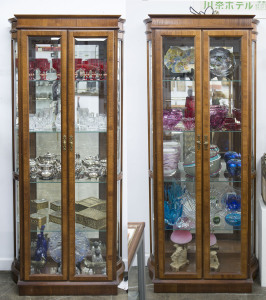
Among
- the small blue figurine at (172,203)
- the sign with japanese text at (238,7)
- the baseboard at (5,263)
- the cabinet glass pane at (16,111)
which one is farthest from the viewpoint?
the baseboard at (5,263)

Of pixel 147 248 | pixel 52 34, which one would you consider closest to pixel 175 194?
pixel 147 248

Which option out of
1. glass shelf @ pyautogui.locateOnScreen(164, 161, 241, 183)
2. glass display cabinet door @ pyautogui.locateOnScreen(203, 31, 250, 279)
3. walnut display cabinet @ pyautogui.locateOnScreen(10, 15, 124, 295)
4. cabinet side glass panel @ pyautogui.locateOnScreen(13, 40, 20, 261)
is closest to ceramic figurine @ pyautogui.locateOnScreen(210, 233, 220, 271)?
glass display cabinet door @ pyautogui.locateOnScreen(203, 31, 250, 279)

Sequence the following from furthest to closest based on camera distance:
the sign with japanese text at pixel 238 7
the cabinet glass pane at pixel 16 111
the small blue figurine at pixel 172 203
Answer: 1. the cabinet glass pane at pixel 16 111
2. the small blue figurine at pixel 172 203
3. the sign with japanese text at pixel 238 7

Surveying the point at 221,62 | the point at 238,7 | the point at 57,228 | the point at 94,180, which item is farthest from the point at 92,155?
the point at 238,7

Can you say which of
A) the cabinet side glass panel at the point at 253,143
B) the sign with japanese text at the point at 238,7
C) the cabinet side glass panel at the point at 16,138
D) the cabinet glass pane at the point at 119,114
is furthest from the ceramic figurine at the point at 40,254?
the sign with japanese text at the point at 238,7

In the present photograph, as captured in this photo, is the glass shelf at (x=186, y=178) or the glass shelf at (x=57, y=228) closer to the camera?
the glass shelf at (x=186, y=178)

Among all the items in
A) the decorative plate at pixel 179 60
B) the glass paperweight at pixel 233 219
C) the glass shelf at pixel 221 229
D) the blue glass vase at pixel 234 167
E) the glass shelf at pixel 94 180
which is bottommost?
the glass shelf at pixel 221 229

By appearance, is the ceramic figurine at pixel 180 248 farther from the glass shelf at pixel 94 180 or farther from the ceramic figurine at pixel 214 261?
the glass shelf at pixel 94 180

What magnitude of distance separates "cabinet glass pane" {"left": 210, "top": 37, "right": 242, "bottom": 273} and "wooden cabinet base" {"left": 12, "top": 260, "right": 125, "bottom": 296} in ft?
1.66

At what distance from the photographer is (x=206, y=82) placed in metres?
1.53

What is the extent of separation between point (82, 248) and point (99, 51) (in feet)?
3.12

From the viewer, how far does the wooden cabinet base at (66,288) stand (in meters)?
1.71

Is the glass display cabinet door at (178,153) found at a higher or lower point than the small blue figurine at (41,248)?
higher

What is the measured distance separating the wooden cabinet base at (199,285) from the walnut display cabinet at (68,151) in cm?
23
